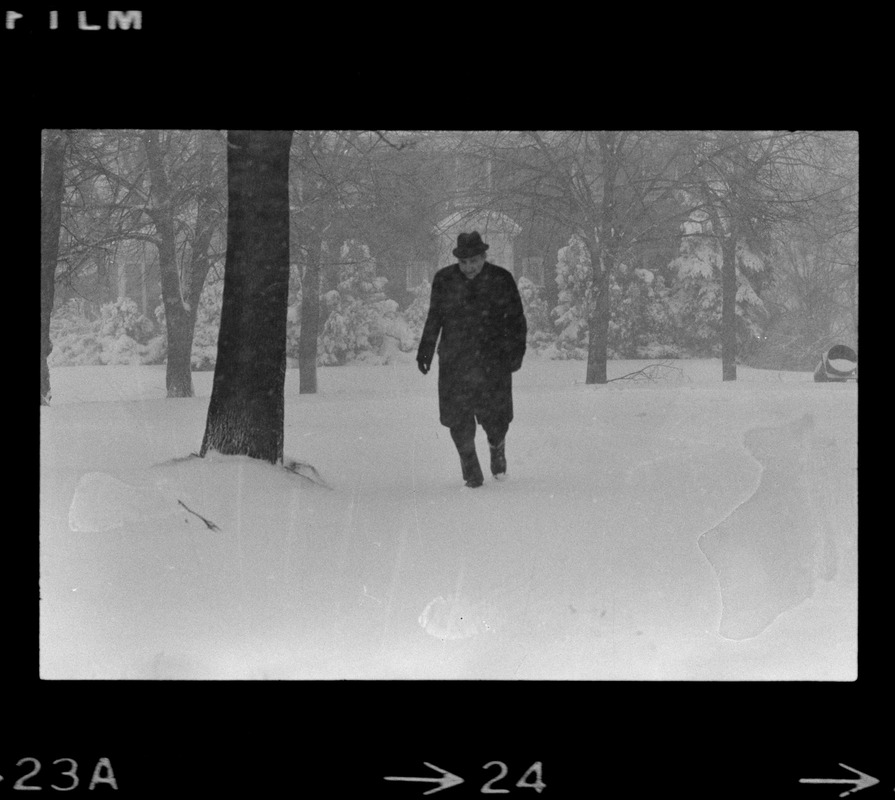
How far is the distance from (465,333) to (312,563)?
164 centimetres

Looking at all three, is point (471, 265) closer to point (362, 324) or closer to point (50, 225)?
point (362, 324)

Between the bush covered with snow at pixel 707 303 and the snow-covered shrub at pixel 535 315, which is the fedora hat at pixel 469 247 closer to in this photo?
the snow-covered shrub at pixel 535 315

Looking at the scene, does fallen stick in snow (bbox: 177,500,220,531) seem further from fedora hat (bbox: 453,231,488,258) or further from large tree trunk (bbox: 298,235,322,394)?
fedora hat (bbox: 453,231,488,258)

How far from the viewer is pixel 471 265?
18.4 feet

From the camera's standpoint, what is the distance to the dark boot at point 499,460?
5.68m

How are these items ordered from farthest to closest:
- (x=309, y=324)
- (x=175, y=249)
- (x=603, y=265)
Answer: (x=603, y=265)
(x=175, y=249)
(x=309, y=324)

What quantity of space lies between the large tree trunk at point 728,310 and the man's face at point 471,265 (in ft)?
6.29

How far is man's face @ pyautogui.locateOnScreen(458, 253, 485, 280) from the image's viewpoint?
5.60 metres

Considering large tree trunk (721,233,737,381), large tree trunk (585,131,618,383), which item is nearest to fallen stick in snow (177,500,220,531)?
large tree trunk (585,131,618,383)

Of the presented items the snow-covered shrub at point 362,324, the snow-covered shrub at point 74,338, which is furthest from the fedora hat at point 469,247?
the snow-covered shrub at point 74,338

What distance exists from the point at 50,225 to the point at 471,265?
3.26 meters

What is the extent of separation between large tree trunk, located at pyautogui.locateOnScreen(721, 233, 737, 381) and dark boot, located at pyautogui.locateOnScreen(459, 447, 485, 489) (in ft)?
6.59

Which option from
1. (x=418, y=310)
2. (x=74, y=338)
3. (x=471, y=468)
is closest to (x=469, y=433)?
(x=471, y=468)

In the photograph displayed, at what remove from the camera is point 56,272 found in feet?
20.9
